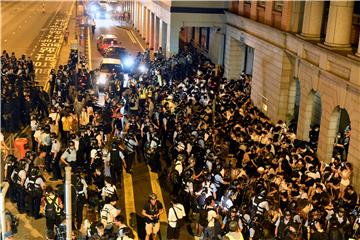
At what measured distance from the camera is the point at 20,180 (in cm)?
1527

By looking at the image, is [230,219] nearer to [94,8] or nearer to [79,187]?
[79,187]

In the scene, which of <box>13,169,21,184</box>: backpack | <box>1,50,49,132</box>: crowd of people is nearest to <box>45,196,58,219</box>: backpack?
<box>13,169,21,184</box>: backpack

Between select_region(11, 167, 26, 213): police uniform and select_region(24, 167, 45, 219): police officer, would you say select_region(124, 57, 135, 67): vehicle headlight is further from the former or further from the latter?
select_region(24, 167, 45, 219): police officer

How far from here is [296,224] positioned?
1316 centimetres

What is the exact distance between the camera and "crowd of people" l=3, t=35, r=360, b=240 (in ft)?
44.4

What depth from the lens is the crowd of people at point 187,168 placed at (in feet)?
44.4

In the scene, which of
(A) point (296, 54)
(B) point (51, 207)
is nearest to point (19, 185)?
(B) point (51, 207)

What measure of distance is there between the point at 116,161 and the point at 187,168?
2687 millimetres

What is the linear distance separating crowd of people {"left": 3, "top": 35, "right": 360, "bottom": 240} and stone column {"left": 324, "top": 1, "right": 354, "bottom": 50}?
3565 mm

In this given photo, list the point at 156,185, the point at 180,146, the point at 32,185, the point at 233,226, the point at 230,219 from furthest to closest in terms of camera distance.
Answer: the point at 156,185
the point at 180,146
the point at 32,185
the point at 230,219
the point at 233,226

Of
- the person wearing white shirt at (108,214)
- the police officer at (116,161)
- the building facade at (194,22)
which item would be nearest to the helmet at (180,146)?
the police officer at (116,161)

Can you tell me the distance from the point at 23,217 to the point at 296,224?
7.66m

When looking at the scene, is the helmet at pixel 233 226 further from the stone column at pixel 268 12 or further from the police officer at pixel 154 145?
the stone column at pixel 268 12

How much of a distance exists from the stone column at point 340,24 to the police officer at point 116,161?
27.3 feet
